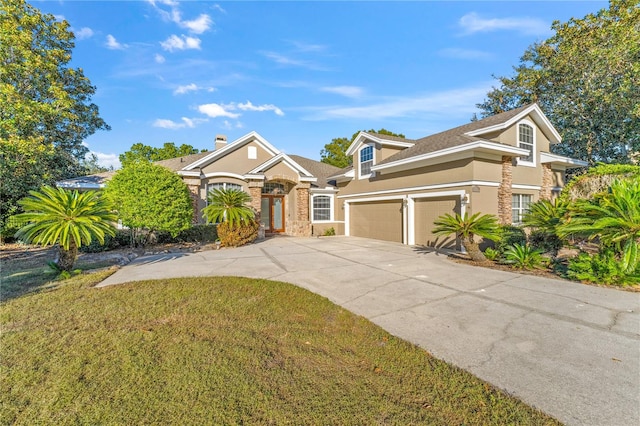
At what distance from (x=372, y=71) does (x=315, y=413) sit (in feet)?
50.6

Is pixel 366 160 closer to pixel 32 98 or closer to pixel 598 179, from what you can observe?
pixel 598 179

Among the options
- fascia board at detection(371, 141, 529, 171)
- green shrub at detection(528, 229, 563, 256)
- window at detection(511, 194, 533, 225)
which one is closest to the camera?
green shrub at detection(528, 229, 563, 256)

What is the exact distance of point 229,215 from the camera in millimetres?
12125

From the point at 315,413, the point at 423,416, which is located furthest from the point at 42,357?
the point at 423,416

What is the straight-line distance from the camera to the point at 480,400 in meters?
2.54

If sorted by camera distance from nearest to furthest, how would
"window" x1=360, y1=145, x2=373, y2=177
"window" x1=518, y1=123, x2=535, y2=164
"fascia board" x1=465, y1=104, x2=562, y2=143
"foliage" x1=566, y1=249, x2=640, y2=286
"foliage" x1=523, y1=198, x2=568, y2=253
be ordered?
"foliage" x1=566, y1=249, x2=640, y2=286 → "foliage" x1=523, y1=198, x2=568, y2=253 → "fascia board" x1=465, y1=104, x2=562, y2=143 → "window" x1=518, y1=123, x2=535, y2=164 → "window" x1=360, y1=145, x2=373, y2=177

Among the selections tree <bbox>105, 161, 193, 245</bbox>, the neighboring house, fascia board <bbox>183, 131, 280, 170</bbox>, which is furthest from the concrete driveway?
fascia board <bbox>183, 131, 280, 170</bbox>

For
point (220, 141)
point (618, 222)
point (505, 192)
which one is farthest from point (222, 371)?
point (220, 141)

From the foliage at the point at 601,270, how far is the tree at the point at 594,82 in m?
10.9

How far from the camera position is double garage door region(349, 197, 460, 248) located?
11961 millimetres

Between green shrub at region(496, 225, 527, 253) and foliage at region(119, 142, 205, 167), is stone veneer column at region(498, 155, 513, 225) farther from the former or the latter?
foliage at region(119, 142, 205, 167)

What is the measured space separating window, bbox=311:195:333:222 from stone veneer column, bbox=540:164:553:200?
Answer: 1150 cm

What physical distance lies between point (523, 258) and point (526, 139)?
7.79 m

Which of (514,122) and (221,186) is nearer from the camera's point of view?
(514,122)
